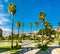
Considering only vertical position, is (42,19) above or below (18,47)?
above

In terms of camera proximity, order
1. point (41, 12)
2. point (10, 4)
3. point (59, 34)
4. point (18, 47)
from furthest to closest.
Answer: point (59, 34)
point (41, 12)
point (10, 4)
point (18, 47)

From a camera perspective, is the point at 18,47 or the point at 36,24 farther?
the point at 36,24

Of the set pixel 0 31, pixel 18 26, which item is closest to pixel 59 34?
pixel 18 26

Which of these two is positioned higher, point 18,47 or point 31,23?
point 31,23

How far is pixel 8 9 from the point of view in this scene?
59.5m

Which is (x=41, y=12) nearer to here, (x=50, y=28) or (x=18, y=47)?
(x=18, y=47)

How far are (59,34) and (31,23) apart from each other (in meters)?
25.2

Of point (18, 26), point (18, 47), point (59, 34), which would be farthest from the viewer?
point (59, 34)

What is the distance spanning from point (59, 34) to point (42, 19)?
2943 inches

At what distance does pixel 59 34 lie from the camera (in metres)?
151

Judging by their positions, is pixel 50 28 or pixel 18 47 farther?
pixel 50 28

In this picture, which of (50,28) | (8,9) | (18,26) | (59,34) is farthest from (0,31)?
(8,9)

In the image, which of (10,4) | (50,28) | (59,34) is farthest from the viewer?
(59,34)

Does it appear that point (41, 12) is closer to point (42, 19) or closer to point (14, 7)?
point (42, 19)
